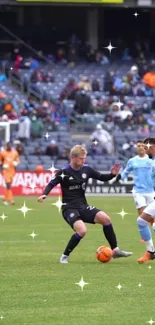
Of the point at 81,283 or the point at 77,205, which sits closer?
the point at 81,283

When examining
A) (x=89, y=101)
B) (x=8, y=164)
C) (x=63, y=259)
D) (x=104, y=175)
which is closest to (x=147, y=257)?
(x=63, y=259)

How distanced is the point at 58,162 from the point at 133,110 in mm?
5360

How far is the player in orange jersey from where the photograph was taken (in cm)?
3157

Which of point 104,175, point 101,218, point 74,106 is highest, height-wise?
point 74,106

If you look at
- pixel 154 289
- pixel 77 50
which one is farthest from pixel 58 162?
pixel 154 289

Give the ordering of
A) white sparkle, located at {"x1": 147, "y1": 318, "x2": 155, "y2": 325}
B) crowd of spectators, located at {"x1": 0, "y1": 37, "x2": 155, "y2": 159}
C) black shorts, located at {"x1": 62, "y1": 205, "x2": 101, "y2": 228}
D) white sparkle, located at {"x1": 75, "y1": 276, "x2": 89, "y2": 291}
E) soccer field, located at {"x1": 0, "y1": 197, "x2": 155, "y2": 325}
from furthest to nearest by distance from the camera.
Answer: crowd of spectators, located at {"x1": 0, "y1": 37, "x2": 155, "y2": 159}, black shorts, located at {"x1": 62, "y1": 205, "x2": 101, "y2": 228}, white sparkle, located at {"x1": 75, "y1": 276, "x2": 89, "y2": 291}, soccer field, located at {"x1": 0, "y1": 197, "x2": 155, "y2": 325}, white sparkle, located at {"x1": 147, "y1": 318, "x2": 155, "y2": 325}

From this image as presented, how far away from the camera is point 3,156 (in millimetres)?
31922

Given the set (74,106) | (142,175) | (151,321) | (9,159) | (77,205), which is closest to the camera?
(151,321)

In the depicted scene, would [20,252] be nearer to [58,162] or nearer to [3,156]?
[3,156]

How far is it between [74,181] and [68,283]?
2963 millimetres

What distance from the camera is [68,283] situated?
42.4 ft

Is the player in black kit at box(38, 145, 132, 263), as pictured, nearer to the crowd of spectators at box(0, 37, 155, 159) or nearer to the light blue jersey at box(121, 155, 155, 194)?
the light blue jersey at box(121, 155, 155, 194)

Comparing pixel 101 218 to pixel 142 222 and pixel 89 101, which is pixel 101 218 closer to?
pixel 142 222

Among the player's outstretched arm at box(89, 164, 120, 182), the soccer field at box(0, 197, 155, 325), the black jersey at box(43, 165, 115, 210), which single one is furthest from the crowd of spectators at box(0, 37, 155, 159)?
the player's outstretched arm at box(89, 164, 120, 182)
